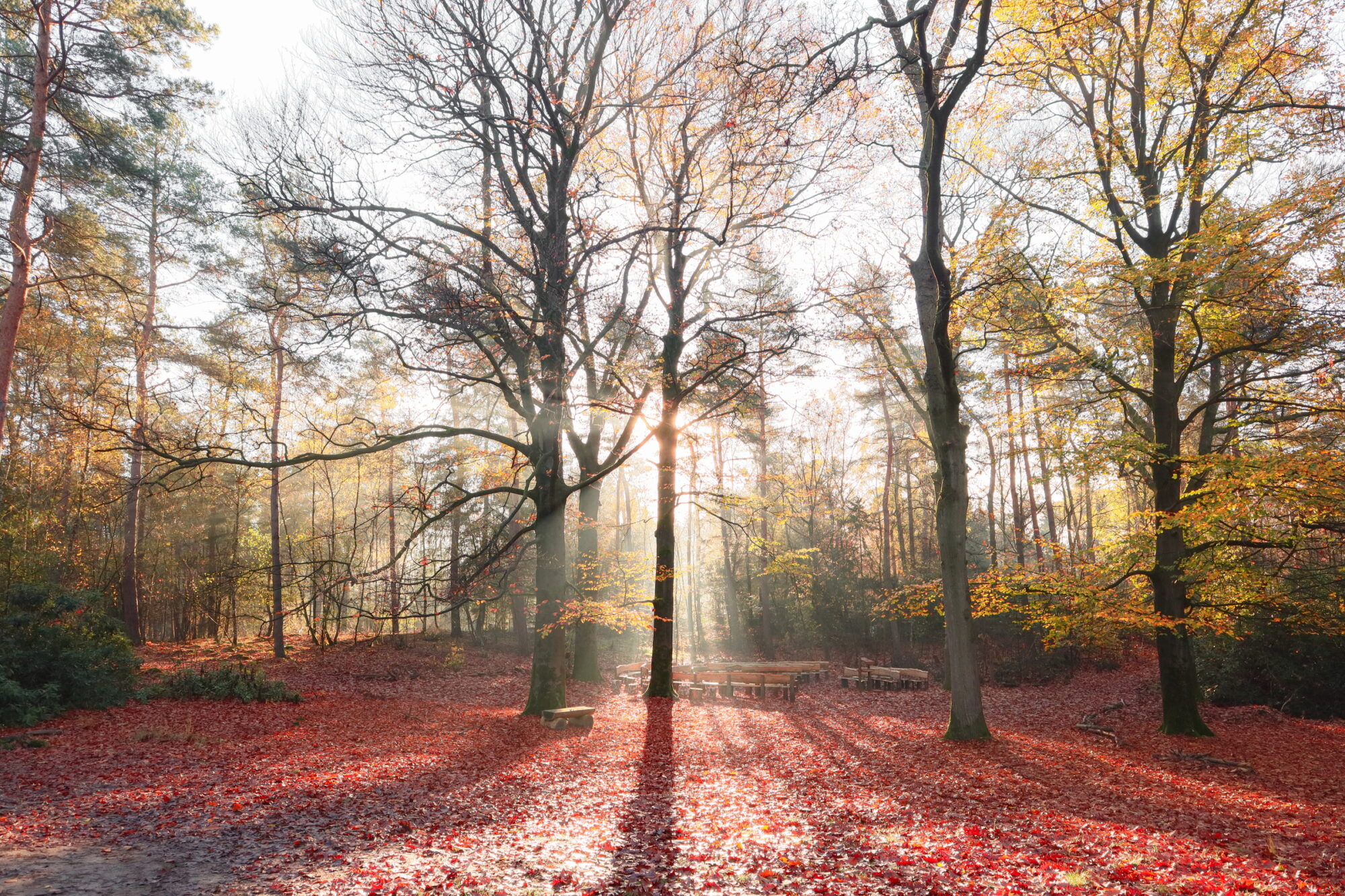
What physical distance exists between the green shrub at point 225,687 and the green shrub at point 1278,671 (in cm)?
1800

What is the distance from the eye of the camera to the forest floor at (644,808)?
4465mm

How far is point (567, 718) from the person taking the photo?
1075 cm

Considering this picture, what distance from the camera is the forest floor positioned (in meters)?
4.46

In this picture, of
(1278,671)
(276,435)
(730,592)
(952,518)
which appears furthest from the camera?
(730,592)

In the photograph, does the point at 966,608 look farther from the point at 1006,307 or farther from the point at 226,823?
the point at 226,823

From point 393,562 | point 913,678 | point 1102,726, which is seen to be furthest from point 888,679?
point 393,562

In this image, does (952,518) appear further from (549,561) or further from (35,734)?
(35,734)

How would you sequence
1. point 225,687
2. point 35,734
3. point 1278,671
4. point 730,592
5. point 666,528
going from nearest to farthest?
point 35,734 → point 225,687 → point 1278,671 → point 666,528 → point 730,592

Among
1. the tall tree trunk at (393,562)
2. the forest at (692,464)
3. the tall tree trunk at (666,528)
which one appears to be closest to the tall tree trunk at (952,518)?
the forest at (692,464)

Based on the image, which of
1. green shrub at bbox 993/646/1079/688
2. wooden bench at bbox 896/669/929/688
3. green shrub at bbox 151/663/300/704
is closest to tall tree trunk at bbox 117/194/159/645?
green shrub at bbox 151/663/300/704

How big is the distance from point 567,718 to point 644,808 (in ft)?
15.5

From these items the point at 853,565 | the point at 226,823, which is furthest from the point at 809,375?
the point at 853,565

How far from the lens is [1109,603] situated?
9.78 m

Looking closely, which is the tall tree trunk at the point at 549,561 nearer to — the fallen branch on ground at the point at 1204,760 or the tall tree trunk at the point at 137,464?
the fallen branch on ground at the point at 1204,760
